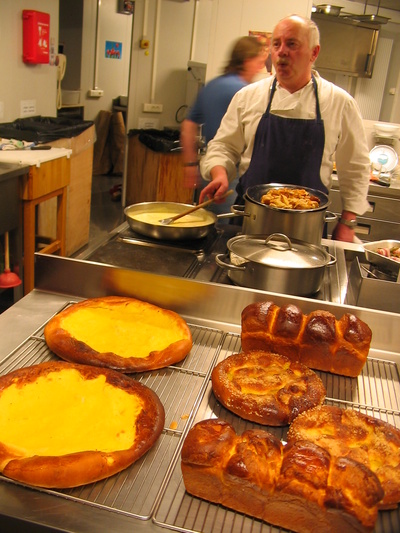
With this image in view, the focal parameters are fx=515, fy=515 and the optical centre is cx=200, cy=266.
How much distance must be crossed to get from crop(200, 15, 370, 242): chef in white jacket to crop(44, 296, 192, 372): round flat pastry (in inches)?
37.6

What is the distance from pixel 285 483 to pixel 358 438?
0.22 meters

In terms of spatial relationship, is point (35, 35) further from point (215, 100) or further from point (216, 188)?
point (216, 188)

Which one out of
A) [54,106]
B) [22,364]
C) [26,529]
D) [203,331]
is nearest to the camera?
[26,529]

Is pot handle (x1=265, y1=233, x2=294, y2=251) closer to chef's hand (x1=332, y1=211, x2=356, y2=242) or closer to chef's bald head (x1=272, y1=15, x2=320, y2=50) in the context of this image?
chef's hand (x1=332, y1=211, x2=356, y2=242)

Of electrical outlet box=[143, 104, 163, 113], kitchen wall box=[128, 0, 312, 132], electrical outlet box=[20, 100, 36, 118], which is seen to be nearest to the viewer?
electrical outlet box=[20, 100, 36, 118]

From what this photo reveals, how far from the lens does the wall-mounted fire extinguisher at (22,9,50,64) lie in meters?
4.13

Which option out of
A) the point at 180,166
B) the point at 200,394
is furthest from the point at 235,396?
the point at 180,166

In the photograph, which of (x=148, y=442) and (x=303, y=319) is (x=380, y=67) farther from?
(x=148, y=442)

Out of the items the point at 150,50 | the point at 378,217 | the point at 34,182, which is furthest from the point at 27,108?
the point at 378,217

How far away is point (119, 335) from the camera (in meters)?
1.45

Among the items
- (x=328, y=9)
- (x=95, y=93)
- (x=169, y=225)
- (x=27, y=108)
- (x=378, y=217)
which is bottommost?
(x=378, y=217)

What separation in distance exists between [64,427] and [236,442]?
366mm

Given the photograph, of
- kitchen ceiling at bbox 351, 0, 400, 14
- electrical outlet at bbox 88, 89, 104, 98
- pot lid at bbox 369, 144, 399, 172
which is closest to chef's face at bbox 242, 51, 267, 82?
pot lid at bbox 369, 144, 399, 172

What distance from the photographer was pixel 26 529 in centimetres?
86
